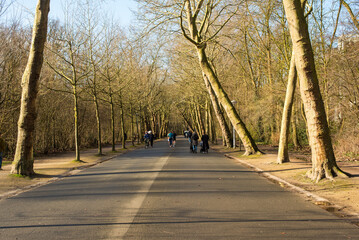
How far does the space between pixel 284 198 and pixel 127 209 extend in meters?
3.67

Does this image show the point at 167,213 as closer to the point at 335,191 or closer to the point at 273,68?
the point at 335,191

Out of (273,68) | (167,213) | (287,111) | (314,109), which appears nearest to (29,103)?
(167,213)

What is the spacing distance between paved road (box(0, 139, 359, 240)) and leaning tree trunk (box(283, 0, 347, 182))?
1517 millimetres

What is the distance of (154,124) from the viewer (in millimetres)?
67312

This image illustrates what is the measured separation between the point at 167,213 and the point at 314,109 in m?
5.82

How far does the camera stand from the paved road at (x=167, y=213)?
5383mm

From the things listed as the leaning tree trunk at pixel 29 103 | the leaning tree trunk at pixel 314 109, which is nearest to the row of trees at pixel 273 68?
the leaning tree trunk at pixel 314 109

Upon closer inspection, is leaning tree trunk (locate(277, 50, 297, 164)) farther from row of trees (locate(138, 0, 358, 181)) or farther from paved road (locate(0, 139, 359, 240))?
paved road (locate(0, 139, 359, 240))

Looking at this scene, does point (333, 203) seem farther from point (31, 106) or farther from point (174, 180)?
point (31, 106)

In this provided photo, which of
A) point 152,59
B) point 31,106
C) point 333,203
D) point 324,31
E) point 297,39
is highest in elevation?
point 152,59

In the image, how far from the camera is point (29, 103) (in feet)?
41.9

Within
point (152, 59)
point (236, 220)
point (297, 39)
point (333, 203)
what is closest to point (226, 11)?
point (297, 39)

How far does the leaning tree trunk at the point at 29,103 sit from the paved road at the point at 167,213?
307 centimetres

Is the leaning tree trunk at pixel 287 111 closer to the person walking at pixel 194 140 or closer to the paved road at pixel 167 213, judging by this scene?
the paved road at pixel 167 213
